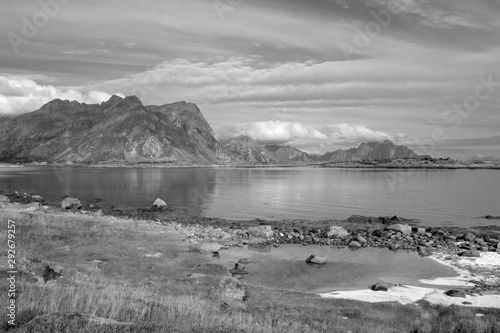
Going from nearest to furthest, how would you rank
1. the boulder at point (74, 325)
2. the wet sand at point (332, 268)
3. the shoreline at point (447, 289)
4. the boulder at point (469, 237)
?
the boulder at point (74, 325), the shoreline at point (447, 289), the wet sand at point (332, 268), the boulder at point (469, 237)

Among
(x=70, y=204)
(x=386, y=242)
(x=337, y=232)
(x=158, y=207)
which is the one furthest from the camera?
(x=158, y=207)

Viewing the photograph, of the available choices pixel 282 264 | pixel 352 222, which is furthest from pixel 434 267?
pixel 352 222

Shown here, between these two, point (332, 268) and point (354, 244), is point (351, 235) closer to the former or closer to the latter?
point (354, 244)

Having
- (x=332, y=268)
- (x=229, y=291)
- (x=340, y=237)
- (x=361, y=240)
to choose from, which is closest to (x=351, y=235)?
(x=340, y=237)

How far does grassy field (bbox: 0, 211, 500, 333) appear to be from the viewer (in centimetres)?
1384

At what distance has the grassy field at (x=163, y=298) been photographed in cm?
1384

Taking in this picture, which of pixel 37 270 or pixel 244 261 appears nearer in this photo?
pixel 37 270

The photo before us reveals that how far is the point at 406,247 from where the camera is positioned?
46.1m

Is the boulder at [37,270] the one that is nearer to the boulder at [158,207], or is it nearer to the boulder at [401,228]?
the boulder at [401,228]

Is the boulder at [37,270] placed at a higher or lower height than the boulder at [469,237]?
higher

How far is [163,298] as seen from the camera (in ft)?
61.1

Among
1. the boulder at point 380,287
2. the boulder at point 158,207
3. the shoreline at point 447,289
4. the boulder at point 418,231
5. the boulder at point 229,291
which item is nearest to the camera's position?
the boulder at point 229,291

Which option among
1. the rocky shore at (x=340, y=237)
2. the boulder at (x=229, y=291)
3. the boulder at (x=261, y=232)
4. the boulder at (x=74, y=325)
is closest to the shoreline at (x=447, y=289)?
the rocky shore at (x=340, y=237)

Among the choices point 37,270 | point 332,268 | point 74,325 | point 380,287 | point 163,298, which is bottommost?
point 332,268
